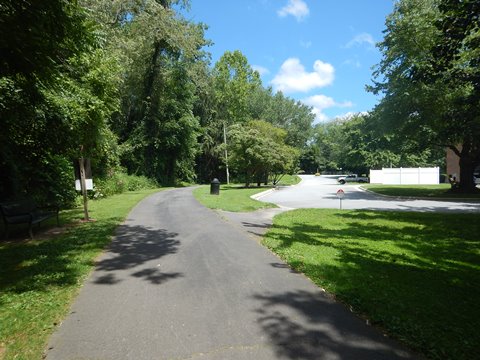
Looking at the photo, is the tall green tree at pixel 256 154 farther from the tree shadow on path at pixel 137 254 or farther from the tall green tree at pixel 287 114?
the tall green tree at pixel 287 114

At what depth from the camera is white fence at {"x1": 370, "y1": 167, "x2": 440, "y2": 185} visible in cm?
4088

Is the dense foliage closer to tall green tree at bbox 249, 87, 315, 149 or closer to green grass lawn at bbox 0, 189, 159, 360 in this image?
tall green tree at bbox 249, 87, 315, 149

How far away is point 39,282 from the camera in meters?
5.07

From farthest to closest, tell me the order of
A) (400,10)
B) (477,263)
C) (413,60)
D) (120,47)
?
(120,47) → (400,10) → (413,60) → (477,263)

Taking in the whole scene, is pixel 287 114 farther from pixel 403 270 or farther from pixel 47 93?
pixel 403 270

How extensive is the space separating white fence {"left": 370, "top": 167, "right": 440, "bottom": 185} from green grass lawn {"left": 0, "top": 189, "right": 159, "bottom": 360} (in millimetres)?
40436

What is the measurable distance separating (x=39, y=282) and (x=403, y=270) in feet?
19.9

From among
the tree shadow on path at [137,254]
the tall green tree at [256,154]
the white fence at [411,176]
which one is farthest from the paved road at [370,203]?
the white fence at [411,176]

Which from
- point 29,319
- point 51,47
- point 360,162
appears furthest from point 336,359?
point 360,162

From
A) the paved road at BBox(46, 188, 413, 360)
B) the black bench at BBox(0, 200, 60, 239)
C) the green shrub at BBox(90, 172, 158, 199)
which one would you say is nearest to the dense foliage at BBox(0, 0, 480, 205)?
the green shrub at BBox(90, 172, 158, 199)

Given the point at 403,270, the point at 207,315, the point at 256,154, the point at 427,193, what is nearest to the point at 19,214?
the point at 207,315

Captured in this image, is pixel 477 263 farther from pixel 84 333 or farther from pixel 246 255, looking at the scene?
pixel 84 333

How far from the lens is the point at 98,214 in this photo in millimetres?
12984

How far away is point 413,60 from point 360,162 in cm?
4081
